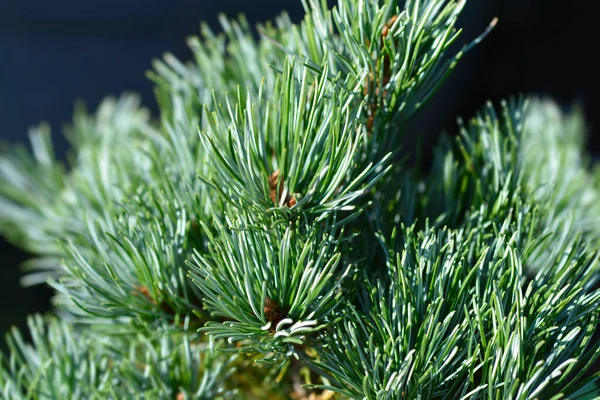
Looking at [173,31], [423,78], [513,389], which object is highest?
[173,31]

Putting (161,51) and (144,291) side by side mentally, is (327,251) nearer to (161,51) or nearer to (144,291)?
(144,291)

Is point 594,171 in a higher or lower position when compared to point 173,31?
lower

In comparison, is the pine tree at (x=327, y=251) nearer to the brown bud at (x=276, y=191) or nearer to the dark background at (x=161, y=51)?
the brown bud at (x=276, y=191)

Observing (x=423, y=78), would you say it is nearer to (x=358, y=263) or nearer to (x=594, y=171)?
(x=358, y=263)

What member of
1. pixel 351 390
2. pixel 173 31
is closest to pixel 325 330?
pixel 351 390

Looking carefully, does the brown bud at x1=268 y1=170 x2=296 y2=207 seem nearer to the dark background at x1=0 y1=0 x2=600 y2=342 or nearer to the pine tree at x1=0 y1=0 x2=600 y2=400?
the pine tree at x1=0 y1=0 x2=600 y2=400

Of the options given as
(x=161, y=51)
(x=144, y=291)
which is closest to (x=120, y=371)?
(x=144, y=291)
